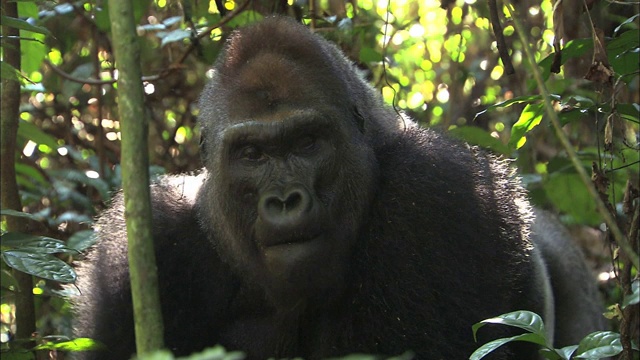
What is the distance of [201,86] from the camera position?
6117 millimetres

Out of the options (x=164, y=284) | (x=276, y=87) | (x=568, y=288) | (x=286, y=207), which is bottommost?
(x=568, y=288)

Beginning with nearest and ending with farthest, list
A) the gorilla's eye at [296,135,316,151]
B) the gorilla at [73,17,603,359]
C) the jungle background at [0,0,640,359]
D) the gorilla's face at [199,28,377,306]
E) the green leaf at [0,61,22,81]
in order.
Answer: the green leaf at [0,61,22,81], the gorilla's face at [199,28,377,306], the gorilla at [73,17,603,359], the gorilla's eye at [296,135,316,151], the jungle background at [0,0,640,359]

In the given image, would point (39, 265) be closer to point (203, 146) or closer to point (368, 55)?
point (203, 146)

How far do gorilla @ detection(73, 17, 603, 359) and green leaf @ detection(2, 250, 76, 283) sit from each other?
2.41 ft

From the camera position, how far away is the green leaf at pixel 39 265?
2.83 metres

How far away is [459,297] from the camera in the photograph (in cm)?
342

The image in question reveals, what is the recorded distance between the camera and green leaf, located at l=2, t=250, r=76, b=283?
9.29ft

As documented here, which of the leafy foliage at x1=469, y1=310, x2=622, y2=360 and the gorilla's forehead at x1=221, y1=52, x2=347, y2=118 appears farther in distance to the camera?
the gorilla's forehead at x1=221, y1=52, x2=347, y2=118

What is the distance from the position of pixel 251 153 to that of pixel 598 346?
157 centimetres

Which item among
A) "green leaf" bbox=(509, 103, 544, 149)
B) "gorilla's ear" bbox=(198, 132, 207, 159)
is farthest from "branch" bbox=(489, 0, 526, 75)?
"gorilla's ear" bbox=(198, 132, 207, 159)

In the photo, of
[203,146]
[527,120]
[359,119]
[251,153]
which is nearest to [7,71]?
[251,153]

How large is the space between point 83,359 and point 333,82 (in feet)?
5.47

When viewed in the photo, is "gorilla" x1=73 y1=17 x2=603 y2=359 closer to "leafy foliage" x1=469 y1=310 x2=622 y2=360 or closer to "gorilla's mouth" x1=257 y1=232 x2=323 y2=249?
"gorilla's mouth" x1=257 y1=232 x2=323 y2=249

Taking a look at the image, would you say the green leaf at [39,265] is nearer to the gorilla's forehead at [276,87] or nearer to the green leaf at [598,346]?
the gorilla's forehead at [276,87]
